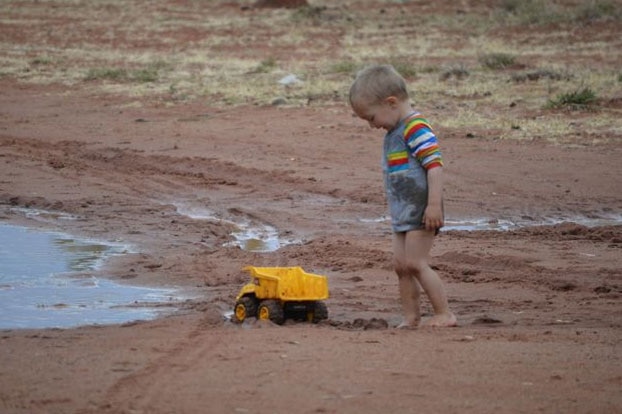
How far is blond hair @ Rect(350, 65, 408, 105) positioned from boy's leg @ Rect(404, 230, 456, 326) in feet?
2.47

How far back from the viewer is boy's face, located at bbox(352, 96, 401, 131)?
654 centimetres

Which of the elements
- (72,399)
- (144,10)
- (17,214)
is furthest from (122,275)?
(144,10)

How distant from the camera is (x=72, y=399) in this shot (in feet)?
15.9

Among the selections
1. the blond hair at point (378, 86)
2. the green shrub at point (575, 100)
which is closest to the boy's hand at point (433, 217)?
the blond hair at point (378, 86)

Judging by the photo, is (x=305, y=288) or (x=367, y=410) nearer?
(x=367, y=410)

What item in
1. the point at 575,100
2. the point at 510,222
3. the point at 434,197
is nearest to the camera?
the point at 434,197

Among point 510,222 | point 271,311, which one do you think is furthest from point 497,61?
point 271,311

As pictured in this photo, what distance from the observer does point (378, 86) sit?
21.4ft

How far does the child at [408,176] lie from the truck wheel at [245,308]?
818 millimetres

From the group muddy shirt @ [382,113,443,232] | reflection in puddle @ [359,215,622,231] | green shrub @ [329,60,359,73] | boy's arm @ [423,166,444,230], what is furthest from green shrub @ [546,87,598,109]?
boy's arm @ [423,166,444,230]

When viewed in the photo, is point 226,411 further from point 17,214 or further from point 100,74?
point 100,74

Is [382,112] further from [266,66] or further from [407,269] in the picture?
[266,66]

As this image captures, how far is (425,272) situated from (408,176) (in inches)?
20.7

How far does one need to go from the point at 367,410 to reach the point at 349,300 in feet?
9.61
